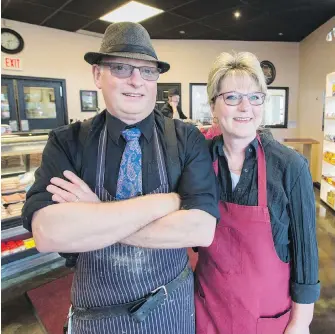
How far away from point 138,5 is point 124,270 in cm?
448

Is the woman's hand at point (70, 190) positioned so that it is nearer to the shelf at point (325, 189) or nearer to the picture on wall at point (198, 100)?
the shelf at point (325, 189)

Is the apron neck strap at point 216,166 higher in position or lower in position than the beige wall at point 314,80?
lower

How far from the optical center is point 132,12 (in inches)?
191

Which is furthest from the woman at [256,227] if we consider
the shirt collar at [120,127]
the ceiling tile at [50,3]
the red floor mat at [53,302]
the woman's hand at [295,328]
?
the ceiling tile at [50,3]

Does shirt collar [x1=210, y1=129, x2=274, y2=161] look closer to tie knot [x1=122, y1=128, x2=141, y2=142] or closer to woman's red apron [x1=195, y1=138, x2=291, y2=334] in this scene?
woman's red apron [x1=195, y1=138, x2=291, y2=334]

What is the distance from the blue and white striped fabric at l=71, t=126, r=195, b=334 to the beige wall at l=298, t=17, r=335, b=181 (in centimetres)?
601

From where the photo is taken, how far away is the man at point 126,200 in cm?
95

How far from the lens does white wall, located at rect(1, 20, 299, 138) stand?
565 cm

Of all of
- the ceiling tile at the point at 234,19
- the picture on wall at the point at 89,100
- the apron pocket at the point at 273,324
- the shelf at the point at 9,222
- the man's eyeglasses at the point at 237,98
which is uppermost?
the ceiling tile at the point at 234,19

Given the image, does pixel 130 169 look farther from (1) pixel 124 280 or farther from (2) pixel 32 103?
(2) pixel 32 103

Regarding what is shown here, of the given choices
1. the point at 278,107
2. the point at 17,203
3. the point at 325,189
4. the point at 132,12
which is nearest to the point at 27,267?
the point at 17,203

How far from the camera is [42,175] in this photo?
3.38 feet

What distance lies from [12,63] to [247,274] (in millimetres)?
5761

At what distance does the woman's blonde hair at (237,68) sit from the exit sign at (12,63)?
5270 millimetres
